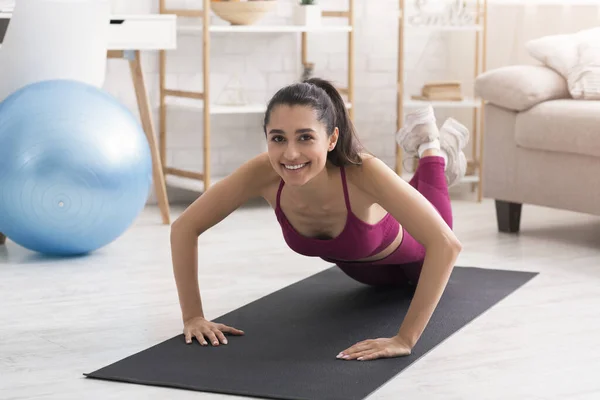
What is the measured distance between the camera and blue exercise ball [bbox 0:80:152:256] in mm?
3234

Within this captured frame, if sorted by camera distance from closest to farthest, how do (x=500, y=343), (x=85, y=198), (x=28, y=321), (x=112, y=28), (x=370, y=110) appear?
(x=500, y=343), (x=28, y=321), (x=85, y=198), (x=112, y=28), (x=370, y=110)

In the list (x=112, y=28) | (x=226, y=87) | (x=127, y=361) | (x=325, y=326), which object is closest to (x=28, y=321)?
(x=127, y=361)

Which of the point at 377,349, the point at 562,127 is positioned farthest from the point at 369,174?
the point at 562,127

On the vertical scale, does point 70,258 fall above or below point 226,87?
below

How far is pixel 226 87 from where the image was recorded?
4.56 meters

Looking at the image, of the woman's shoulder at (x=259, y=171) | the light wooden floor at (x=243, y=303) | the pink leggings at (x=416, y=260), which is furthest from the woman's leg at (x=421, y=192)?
the woman's shoulder at (x=259, y=171)

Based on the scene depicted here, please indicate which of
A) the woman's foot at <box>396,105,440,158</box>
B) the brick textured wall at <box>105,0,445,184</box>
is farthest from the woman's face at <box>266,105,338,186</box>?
the brick textured wall at <box>105,0,445,184</box>

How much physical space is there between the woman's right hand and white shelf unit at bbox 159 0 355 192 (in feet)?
6.50

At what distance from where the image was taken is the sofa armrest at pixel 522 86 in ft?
12.6

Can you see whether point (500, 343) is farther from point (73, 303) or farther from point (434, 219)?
point (73, 303)

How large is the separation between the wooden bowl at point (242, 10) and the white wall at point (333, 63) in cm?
30

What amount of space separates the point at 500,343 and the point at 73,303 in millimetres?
1182

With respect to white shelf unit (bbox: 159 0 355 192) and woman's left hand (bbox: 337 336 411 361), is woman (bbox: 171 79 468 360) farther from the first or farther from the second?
white shelf unit (bbox: 159 0 355 192)

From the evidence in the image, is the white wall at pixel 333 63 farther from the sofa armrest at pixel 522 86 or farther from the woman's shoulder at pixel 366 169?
the woman's shoulder at pixel 366 169
